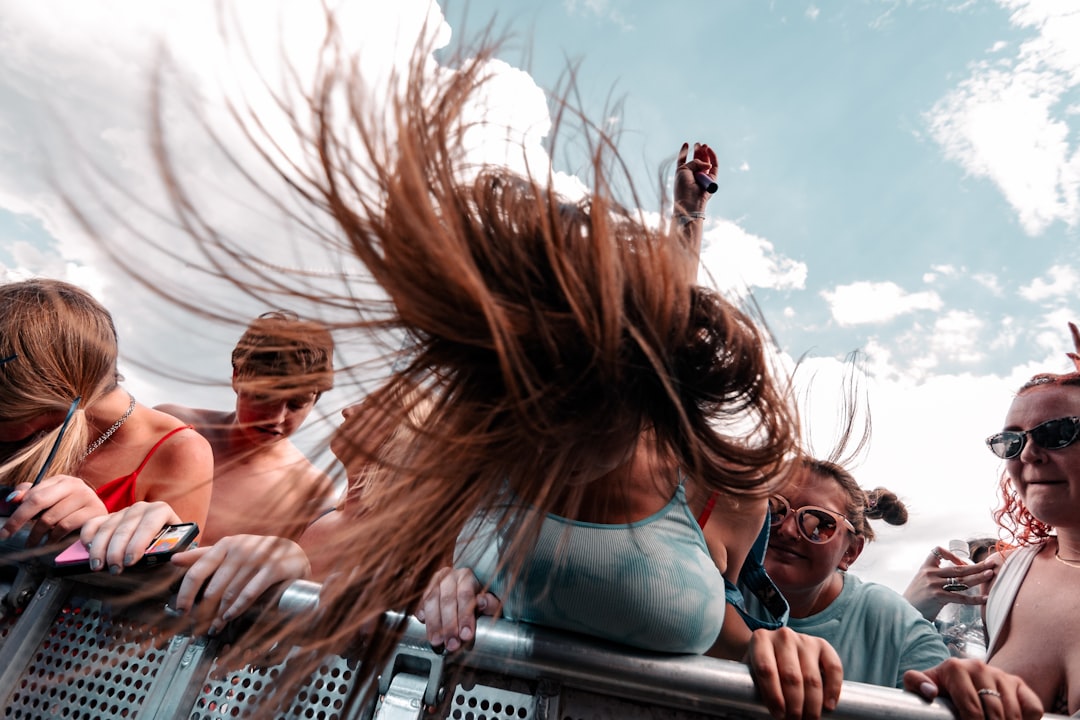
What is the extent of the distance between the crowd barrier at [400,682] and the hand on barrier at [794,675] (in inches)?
1.1

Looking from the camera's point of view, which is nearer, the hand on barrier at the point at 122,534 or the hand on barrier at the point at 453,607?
the hand on barrier at the point at 453,607

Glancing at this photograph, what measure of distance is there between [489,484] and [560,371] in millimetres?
287

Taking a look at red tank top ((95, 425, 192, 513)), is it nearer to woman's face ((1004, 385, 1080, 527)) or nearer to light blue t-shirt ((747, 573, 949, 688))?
light blue t-shirt ((747, 573, 949, 688))

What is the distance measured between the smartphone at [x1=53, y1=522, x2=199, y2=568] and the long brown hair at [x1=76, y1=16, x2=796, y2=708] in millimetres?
321

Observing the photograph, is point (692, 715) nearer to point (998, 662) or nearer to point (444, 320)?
point (444, 320)

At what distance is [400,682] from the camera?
1163 mm

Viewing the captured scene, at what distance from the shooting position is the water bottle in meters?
3.00

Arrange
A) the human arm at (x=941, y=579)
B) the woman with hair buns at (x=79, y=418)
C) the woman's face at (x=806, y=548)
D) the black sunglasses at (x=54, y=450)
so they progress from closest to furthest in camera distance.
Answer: the black sunglasses at (x=54, y=450)
the woman with hair buns at (x=79, y=418)
the woman's face at (x=806, y=548)
the human arm at (x=941, y=579)

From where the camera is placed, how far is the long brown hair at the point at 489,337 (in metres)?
1.05

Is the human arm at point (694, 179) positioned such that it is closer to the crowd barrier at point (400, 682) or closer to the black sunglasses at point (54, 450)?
the crowd barrier at point (400, 682)

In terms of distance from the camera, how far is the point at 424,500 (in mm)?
1198

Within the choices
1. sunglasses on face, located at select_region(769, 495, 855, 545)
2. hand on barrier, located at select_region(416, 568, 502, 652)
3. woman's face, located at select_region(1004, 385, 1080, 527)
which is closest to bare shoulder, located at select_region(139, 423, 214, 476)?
hand on barrier, located at select_region(416, 568, 502, 652)

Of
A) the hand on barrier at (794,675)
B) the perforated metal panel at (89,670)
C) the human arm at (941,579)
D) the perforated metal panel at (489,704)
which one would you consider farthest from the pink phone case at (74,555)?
the human arm at (941,579)

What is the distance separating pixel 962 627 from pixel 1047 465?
1419 mm
